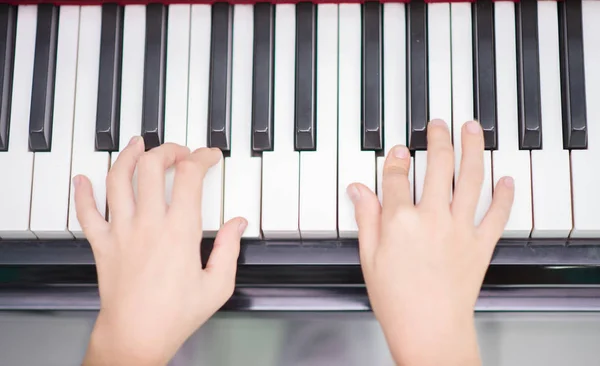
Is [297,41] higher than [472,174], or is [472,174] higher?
[297,41]

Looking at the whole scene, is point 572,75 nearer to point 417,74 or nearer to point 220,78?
point 417,74

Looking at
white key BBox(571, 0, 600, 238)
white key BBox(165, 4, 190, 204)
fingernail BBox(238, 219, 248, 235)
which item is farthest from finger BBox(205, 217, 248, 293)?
white key BBox(571, 0, 600, 238)

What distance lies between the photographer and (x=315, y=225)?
0.90m

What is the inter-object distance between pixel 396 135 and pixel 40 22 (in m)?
0.54

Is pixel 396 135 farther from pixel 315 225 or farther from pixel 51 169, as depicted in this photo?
pixel 51 169

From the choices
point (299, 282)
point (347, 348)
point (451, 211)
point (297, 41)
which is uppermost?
point (297, 41)

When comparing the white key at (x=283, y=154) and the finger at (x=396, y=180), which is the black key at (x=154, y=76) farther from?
the finger at (x=396, y=180)

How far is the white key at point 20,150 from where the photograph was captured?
92 cm

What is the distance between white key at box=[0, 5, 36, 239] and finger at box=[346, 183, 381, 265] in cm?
46

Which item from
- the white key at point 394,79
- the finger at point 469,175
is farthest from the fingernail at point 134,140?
the finger at point 469,175

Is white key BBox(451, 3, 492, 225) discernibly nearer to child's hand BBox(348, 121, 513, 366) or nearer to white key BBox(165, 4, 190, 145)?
child's hand BBox(348, 121, 513, 366)

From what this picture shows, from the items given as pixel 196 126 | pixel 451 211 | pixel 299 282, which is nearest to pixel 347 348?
pixel 299 282

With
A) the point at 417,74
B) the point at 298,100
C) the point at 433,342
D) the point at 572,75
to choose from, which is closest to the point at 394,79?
the point at 417,74

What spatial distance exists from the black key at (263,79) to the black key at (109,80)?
198 millimetres
